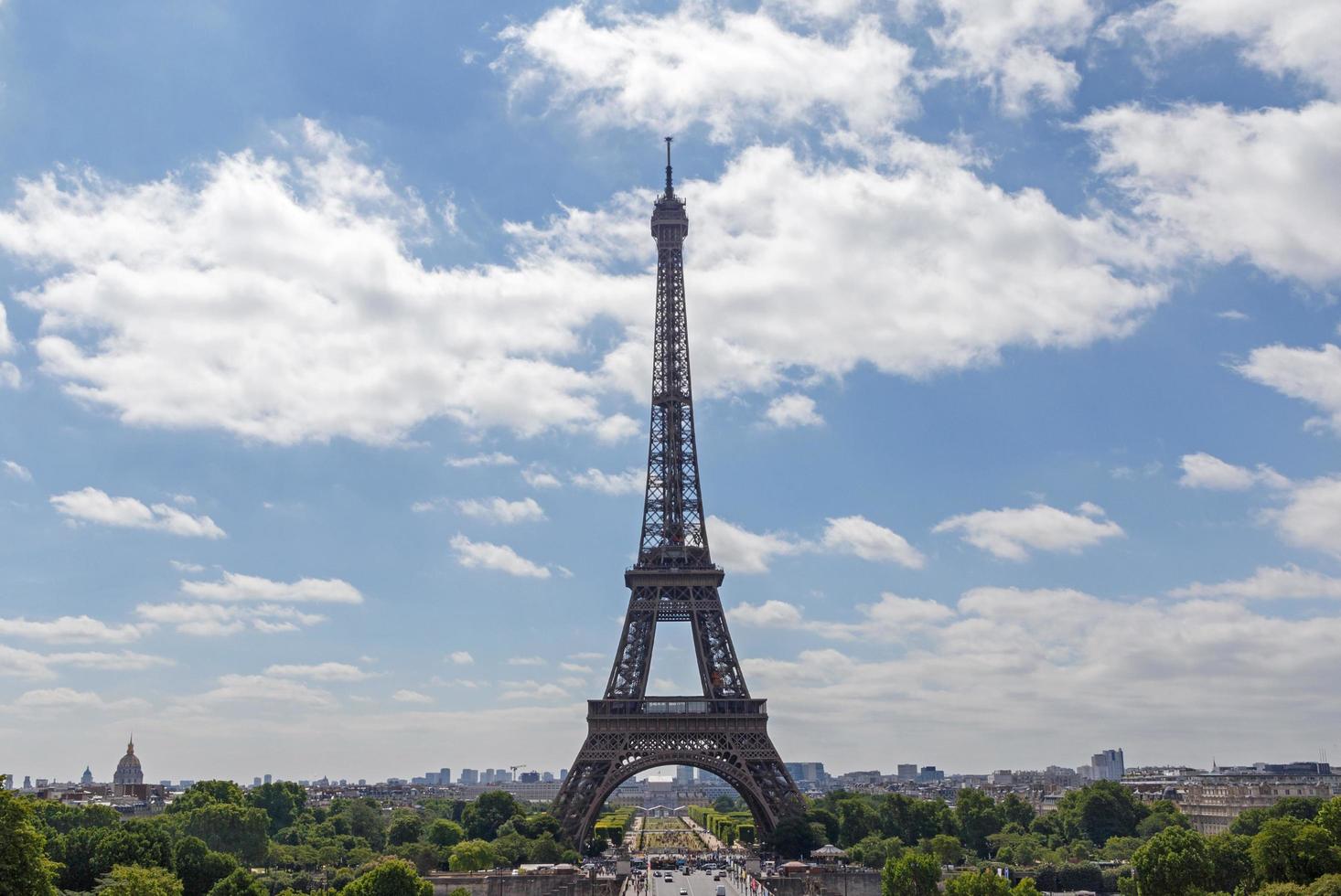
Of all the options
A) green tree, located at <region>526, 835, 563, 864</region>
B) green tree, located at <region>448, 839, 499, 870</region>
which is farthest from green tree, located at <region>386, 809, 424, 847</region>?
green tree, located at <region>526, 835, 563, 864</region>

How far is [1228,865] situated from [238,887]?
53.1 m

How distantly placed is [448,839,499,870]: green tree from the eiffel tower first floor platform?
930cm

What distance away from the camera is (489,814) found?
5192 inches

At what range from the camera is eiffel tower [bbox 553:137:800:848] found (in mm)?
108438

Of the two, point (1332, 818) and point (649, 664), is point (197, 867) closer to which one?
point (649, 664)

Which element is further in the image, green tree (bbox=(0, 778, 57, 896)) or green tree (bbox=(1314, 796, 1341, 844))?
green tree (bbox=(1314, 796, 1341, 844))

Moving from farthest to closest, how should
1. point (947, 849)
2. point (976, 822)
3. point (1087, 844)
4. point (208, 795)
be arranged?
point (976, 822)
point (1087, 844)
point (208, 795)
point (947, 849)

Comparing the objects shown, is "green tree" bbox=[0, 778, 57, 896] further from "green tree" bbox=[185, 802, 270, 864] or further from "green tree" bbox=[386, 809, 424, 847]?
"green tree" bbox=[386, 809, 424, 847]

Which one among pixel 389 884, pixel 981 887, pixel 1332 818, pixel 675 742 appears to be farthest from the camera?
pixel 675 742

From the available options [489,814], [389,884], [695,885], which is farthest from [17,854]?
[489,814]

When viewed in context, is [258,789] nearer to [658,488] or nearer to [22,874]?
[658,488]

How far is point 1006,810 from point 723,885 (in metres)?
60.4

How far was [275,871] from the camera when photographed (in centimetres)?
9888

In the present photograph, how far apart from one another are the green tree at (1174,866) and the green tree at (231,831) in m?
67.0
